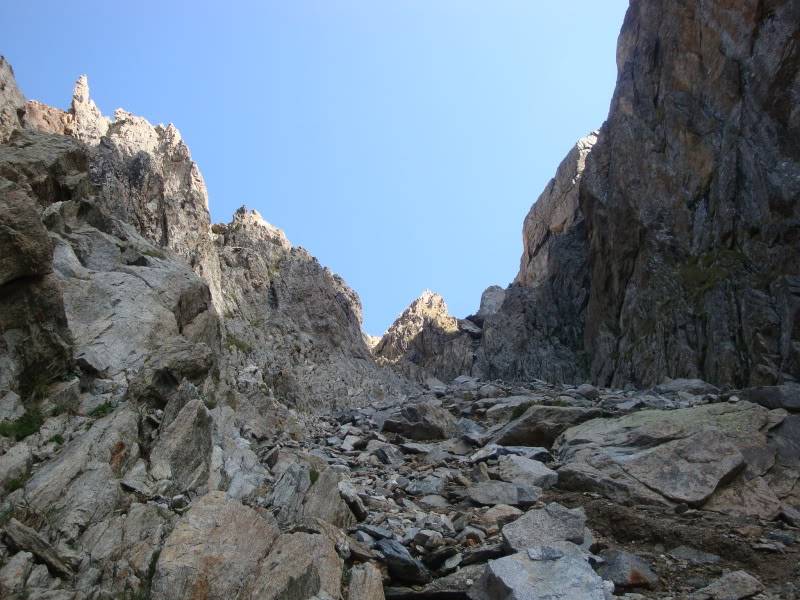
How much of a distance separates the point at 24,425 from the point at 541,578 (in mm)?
9014

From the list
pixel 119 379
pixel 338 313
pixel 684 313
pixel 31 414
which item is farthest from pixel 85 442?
pixel 684 313

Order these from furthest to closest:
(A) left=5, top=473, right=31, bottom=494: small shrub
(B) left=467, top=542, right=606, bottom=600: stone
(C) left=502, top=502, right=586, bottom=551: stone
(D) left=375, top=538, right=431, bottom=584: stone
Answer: (C) left=502, top=502, right=586, bottom=551: stone < (D) left=375, top=538, right=431, bottom=584: stone < (A) left=5, top=473, right=31, bottom=494: small shrub < (B) left=467, top=542, right=606, bottom=600: stone

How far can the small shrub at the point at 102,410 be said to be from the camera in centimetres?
1249

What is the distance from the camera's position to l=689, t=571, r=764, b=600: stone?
961 centimetres

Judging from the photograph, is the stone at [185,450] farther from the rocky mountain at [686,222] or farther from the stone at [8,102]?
the rocky mountain at [686,222]

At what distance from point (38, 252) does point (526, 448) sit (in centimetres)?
1344

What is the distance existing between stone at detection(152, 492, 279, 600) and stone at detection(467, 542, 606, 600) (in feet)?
10.9

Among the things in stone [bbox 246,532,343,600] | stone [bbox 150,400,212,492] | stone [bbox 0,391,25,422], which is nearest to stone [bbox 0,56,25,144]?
stone [bbox 0,391,25,422]

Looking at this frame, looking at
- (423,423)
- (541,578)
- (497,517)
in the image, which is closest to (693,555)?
(497,517)

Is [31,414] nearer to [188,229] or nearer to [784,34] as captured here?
[188,229]

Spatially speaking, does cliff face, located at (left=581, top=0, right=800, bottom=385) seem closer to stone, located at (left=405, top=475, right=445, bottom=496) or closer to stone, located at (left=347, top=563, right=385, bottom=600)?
stone, located at (left=405, top=475, right=445, bottom=496)

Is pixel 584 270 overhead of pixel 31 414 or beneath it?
overhead

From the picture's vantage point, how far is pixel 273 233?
4809 cm

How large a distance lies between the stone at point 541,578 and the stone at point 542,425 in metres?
9.93
